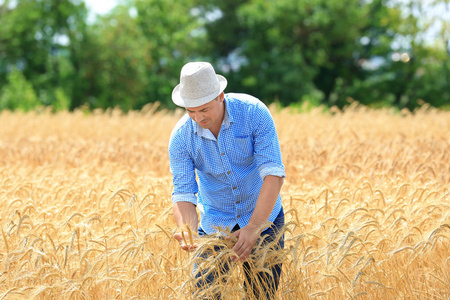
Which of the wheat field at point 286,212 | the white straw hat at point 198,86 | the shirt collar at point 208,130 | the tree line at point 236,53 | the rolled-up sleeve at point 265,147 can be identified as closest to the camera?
the white straw hat at point 198,86

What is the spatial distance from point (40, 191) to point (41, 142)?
181 inches

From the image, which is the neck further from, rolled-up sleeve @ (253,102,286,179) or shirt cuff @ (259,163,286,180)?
shirt cuff @ (259,163,286,180)

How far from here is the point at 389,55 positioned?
98.2 ft

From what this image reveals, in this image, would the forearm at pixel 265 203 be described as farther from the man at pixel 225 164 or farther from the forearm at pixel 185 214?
the forearm at pixel 185 214

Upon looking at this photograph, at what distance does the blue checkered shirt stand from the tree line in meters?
22.6

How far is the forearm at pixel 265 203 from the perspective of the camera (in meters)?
2.84

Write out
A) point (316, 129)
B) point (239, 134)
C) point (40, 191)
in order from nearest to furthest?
point (239, 134) < point (40, 191) < point (316, 129)

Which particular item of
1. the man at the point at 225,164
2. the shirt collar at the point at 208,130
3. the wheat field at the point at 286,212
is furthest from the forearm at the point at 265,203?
the shirt collar at the point at 208,130

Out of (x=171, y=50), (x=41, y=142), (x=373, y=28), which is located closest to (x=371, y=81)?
(x=373, y=28)

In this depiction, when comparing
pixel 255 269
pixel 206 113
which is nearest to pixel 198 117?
pixel 206 113

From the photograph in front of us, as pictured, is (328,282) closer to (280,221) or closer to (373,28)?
(280,221)

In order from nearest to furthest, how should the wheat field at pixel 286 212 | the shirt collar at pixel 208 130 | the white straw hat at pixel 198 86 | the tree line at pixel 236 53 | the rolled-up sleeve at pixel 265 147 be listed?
the white straw hat at pixel 198 86, the rolled-up sleeve at pixel 265 147, the shirt collar at pixel 208 130, the wheat field at pixel 286 212, the tree line at pixel 236 53

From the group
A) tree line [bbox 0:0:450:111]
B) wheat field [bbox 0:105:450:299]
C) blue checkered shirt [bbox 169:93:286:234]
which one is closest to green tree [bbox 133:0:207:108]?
tree line [bbox 0:0:450:111]

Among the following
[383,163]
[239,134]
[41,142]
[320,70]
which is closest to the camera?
[239,134]
